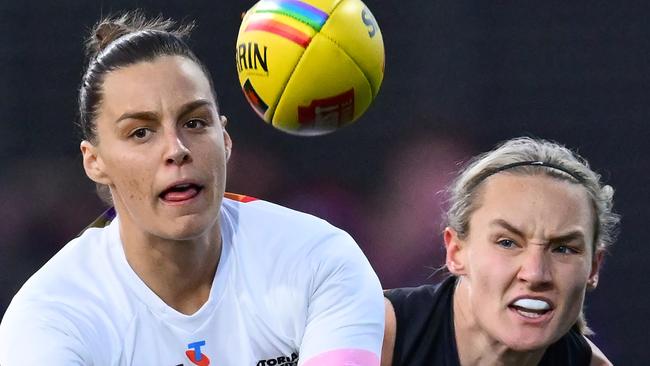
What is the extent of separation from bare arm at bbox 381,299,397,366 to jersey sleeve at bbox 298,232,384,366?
247mm

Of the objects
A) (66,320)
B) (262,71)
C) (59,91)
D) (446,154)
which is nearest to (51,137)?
(59,91)

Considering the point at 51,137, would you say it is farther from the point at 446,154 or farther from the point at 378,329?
the point at 378,329

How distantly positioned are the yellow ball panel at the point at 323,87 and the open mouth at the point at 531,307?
0.72 meters

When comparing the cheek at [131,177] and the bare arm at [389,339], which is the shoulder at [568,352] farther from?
the cheek at [131,177]

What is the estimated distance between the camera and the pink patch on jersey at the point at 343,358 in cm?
277

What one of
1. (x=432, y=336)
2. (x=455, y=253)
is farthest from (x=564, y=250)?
(x=432, y=336)

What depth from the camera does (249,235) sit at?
3006 mm

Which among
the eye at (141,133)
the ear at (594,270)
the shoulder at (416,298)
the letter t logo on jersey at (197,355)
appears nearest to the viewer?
the eye at (141,133)

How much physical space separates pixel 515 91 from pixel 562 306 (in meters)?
2.32

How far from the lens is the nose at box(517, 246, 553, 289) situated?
2955 mm

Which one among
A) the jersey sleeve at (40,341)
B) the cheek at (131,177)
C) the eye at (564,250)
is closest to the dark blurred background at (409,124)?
the eye at (564,250)

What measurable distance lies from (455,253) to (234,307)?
695 millimetres

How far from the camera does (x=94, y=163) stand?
2908 millimetres

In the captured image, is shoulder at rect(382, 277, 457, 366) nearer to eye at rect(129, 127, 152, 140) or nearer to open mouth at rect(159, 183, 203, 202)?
open mouth at rect(159, 183, 203, 202)
